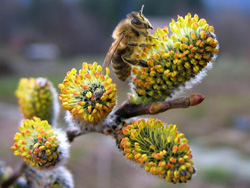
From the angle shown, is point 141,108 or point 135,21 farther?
point 135,21

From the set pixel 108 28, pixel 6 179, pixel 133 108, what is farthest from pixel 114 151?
pixel 108 28

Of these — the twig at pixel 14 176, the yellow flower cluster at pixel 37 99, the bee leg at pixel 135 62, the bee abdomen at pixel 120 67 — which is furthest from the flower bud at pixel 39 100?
the bee leg at pixel 135 62

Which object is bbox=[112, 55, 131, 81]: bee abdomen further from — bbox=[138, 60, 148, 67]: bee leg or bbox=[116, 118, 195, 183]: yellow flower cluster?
bbox=[116, 118, 195, 183]: yellow flower cluster

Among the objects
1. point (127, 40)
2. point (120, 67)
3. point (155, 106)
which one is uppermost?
point (127, 40)

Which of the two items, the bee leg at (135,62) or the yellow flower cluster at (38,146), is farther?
the bee leg at (135,62)

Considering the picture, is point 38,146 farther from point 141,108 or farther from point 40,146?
point 141,108

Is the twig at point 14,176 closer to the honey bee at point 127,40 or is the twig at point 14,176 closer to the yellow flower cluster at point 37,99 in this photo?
the yellow flower cluster at point 37,99

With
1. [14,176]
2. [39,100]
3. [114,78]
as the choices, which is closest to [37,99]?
[39,100]
